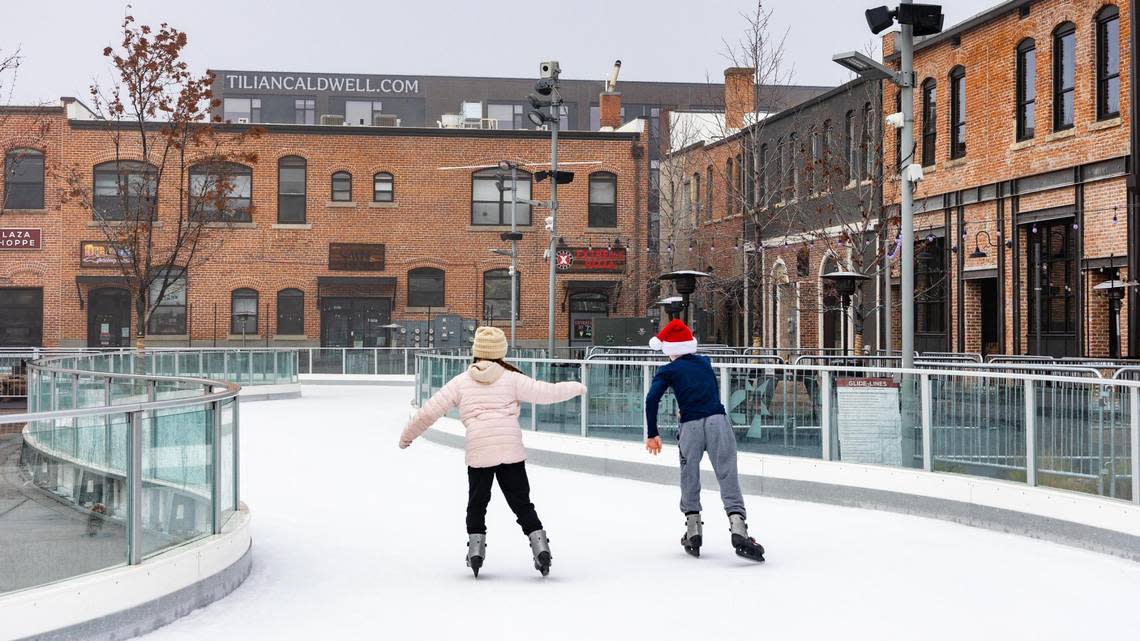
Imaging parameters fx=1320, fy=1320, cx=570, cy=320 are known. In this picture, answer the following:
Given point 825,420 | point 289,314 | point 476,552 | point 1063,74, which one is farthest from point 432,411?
point 289,314

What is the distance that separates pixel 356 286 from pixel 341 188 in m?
3.57

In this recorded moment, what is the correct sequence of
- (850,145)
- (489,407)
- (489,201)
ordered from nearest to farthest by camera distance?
(489,407), (850,145), (489,201)

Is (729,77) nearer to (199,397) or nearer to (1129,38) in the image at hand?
(1129,38)

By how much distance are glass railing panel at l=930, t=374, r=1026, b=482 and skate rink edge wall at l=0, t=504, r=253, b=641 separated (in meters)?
6.21

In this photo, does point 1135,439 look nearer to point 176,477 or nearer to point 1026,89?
point 176,477

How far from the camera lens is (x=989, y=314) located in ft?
96.8

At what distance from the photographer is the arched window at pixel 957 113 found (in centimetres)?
3011

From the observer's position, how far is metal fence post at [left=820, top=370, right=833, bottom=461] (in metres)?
12.7

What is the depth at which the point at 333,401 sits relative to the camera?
29.7 meters

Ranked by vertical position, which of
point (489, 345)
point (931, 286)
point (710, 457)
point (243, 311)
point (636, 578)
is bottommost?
point (636, 578)

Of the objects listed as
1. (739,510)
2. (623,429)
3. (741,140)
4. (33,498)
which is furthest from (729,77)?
(33,498)

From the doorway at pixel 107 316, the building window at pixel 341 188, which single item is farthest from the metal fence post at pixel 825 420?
the doorway at pixel 107 316

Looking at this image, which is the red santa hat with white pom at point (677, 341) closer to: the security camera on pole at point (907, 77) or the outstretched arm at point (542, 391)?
the outstretched arm at point (542, 391)

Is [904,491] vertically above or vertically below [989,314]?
below
